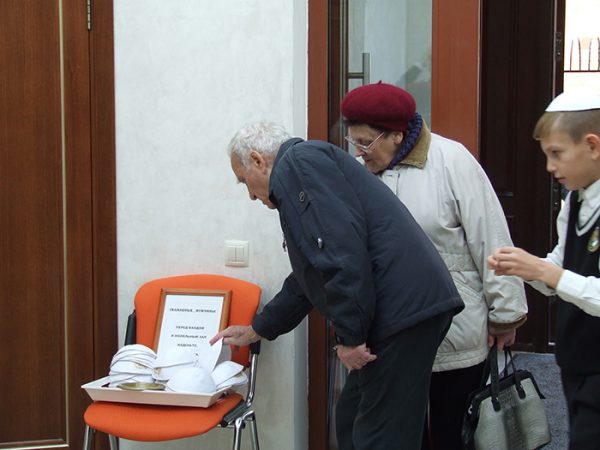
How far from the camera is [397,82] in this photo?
3080 millimetres

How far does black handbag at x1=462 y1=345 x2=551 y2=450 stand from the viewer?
240 cm

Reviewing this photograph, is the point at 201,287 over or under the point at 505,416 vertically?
over

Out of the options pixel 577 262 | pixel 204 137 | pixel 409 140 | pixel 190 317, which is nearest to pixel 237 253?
pixel 190 317

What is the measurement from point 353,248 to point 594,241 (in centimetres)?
57

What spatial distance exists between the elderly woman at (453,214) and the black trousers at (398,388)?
0.34 meters

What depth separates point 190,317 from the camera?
9.98 ft

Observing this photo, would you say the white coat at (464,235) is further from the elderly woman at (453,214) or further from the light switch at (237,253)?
the light switch at (237,253)

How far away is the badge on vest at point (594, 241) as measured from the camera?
1833 mm

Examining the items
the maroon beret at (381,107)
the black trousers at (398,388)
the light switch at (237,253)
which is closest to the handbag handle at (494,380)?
the black trousers at (398,388)

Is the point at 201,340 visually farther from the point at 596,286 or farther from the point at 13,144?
the point at 596,286

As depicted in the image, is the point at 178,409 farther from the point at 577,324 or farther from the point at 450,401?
the point at 577,324

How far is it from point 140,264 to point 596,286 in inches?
75.1

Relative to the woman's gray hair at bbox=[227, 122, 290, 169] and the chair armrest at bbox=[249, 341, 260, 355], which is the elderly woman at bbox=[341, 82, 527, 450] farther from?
the chair armrest at bbox=[249, 341, 260, 355]

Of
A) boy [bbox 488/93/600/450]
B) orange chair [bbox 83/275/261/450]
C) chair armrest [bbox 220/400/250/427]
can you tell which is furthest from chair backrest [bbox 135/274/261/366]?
boy [bbox 488/93/600/450]
